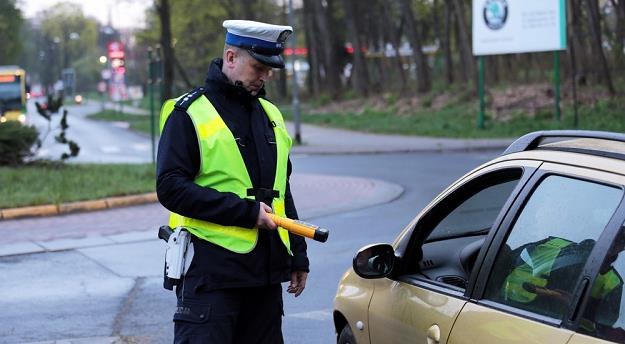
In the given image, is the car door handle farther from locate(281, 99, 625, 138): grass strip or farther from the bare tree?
the bare tree

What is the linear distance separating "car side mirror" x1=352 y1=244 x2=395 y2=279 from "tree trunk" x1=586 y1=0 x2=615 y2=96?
26518 millimetres

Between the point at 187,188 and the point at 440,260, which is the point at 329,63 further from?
the point at 187,188

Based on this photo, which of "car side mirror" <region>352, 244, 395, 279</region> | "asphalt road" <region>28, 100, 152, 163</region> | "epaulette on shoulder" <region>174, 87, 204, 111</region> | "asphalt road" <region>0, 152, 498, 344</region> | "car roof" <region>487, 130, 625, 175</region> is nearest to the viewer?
"car roof" <region>487, 130, 625, 175</region>

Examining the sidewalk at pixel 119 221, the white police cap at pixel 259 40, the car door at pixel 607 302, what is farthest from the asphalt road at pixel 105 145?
the car door at pixel 607 302

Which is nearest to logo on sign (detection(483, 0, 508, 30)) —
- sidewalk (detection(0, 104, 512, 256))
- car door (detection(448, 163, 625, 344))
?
sidewalk (detection(0, 104, 512, 256))

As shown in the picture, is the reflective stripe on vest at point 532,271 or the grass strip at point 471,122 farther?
the grass strip at point 471,122

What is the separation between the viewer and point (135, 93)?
3959 inches

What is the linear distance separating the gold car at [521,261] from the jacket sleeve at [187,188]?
0.60 m

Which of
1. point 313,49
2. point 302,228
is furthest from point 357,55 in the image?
point 302,228

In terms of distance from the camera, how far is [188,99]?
3.82 m

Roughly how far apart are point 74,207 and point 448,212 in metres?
9.97

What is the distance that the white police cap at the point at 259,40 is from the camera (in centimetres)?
380

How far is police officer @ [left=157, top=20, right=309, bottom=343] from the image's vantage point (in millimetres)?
3719

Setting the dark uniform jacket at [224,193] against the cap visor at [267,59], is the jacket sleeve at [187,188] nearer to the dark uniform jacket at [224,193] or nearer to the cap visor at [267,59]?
the dark uniform jacket at [224,193]
